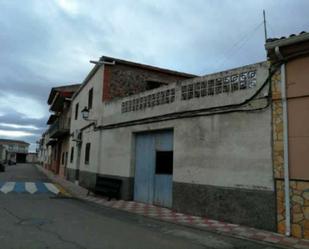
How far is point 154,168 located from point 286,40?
6433 millimetres

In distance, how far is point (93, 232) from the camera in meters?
7.07

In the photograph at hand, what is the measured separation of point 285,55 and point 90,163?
465 inches

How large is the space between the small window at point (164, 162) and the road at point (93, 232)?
2.19 m

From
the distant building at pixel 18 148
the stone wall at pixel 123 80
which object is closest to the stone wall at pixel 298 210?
the stone wall at pixel 123 80

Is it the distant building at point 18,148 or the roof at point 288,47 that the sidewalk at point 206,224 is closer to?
the roof at point 288,47

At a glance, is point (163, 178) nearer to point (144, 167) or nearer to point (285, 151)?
point (144, 167)

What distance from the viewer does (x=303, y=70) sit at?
24.4 ft

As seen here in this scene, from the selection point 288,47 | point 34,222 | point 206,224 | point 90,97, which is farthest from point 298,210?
point 90,97

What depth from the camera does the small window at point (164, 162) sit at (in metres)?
11.3

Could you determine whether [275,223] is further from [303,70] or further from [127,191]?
[127,191]

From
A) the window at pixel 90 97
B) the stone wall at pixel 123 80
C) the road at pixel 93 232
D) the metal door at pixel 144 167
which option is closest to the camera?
the road at pixel 93 232

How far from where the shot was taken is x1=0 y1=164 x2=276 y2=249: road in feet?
20.1

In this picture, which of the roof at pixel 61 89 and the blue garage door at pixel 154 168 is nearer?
the blue garage door at pixel 154 168

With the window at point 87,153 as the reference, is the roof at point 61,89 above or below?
above
